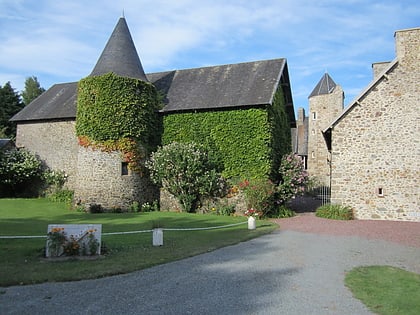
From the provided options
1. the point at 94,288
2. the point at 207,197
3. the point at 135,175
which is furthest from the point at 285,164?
the point at 94,288

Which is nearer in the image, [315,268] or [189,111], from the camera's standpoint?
[315,268]

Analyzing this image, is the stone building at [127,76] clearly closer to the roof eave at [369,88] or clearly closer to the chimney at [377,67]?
the roof eave at [369,88]

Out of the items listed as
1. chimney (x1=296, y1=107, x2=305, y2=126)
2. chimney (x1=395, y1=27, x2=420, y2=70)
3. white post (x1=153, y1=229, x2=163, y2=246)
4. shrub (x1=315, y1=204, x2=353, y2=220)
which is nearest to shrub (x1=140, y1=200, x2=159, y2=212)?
shrub (x1=315, y1=204, x2=353, y2=220)

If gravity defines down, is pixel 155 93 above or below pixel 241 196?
above

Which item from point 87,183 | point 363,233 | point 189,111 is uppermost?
point 189,111

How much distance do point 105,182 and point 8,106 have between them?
3157cm

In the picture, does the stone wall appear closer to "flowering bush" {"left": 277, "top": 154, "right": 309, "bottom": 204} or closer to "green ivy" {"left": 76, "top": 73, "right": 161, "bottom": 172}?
"flowering bush" {"left": 277, "top": 154, "right": 309, "bottom": 204}

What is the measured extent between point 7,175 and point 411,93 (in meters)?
23.8

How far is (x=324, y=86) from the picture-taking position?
38719 millimetres

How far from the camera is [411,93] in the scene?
642 inches

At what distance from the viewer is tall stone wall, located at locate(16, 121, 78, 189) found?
23.0 meters

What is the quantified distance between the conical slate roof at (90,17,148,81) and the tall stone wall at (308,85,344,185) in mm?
21786

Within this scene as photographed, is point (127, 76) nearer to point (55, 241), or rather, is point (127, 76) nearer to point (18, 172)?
point (18, 172)

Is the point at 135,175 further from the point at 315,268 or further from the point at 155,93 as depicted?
the point at 315,268
